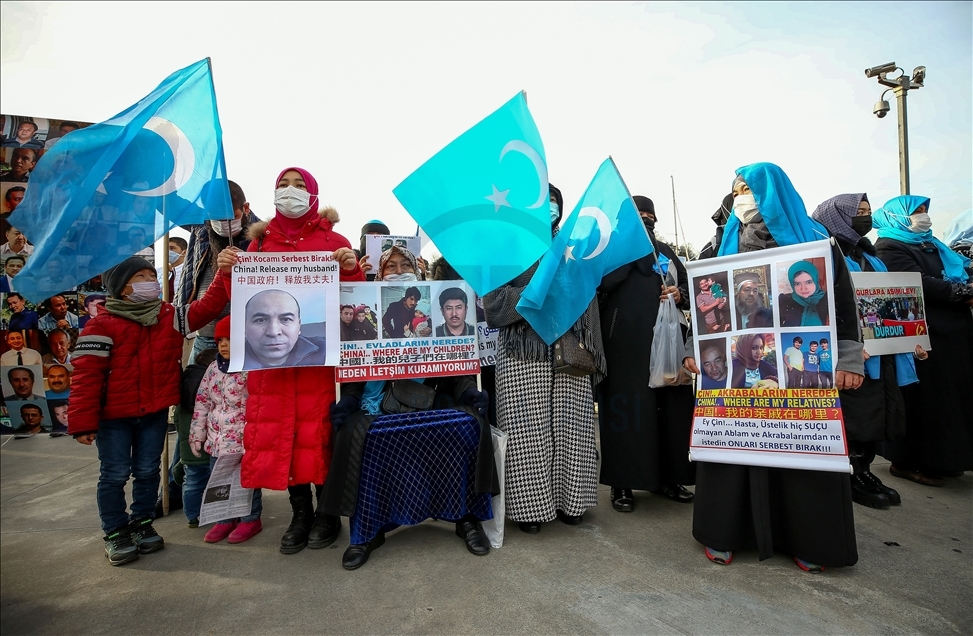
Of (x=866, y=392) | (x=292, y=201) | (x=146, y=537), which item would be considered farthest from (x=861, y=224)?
(x=146, y=537)

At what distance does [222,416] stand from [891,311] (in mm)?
4897

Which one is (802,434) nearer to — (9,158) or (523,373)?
(523,373)

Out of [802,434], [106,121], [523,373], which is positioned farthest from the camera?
[523,373]

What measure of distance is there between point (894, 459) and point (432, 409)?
4.13 metres

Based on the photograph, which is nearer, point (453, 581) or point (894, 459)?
point (453, 581)

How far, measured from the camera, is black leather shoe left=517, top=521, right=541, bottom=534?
3.35m

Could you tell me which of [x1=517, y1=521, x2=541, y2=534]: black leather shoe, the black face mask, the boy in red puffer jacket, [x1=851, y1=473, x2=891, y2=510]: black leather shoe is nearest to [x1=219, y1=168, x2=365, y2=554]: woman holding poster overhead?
the boy in red puffer jacket

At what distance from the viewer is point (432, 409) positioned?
3324mm

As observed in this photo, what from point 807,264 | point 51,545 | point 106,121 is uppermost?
point 106,121

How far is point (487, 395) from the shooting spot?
332 centimetres

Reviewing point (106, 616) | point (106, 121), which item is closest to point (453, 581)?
point (106, 616)

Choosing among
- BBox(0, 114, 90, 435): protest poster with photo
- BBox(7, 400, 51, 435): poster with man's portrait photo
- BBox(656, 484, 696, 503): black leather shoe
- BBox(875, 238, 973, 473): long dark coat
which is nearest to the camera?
BBox(0, 114, 90, 435): protest poster with photo

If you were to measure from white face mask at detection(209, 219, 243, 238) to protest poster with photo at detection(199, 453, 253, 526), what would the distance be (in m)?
1.55

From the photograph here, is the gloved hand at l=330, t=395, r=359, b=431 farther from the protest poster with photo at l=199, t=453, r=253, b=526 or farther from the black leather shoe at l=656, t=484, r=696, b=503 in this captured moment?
the black leather shoe at l=656, t=484, r=696, b=503
